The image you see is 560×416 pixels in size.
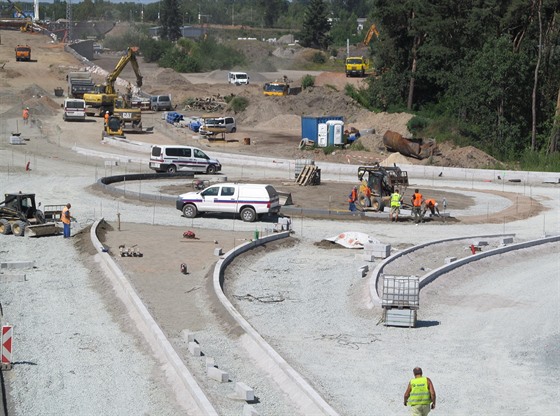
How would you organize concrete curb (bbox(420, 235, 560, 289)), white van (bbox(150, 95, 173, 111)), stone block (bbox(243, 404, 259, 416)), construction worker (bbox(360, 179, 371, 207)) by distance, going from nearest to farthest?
stone block (bbox(243, 404, 259, 416)) → concrete curb (bbox(420, 235, 560, 289)) → construction worker (bbox(360, 179, 371, 207)) → white van (bbox(150, 95, 173, 111))

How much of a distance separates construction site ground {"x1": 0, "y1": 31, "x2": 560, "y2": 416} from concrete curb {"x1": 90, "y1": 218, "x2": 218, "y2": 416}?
0.27 meters

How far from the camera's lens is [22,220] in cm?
3909

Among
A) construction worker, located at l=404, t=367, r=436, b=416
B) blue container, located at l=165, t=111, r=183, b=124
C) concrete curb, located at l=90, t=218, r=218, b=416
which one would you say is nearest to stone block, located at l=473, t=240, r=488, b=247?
concrete curb, located at l=90, t=218, r=218, b=416

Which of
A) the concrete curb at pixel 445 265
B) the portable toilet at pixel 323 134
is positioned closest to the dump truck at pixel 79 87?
the portable toilet at pixel 323 134

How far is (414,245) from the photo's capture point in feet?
128

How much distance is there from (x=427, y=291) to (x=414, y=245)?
322 inches

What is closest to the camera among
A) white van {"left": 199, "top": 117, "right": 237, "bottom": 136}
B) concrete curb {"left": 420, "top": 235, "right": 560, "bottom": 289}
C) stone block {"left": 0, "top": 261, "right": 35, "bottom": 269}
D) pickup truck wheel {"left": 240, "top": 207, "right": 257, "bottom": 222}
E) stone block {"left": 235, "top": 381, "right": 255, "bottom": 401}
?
stone block {"left": 235, "top": 381, "right": 255, "bottom": 401}

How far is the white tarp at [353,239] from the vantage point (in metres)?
38.0

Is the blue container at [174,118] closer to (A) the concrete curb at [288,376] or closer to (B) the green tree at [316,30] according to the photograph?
(A) the concrete curb at [288,376]

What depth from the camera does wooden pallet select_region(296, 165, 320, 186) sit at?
177ft

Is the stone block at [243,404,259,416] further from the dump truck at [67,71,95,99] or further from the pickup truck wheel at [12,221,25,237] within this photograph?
the dump truck at [67,71,95,99]

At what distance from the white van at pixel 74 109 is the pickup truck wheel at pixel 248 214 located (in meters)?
42.2

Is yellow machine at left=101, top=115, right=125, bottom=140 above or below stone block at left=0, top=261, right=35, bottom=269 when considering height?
above

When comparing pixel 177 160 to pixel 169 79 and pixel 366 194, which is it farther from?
pixel 169 79
